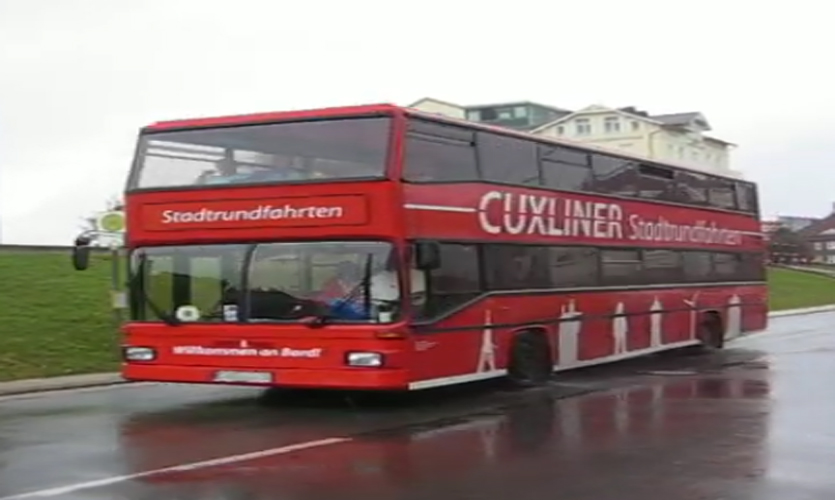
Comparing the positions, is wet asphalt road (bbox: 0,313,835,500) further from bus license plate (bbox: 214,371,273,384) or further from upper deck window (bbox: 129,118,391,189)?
upper deck window (bbox: 129,118,391,189)

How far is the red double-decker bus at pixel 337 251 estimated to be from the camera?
1401 cm

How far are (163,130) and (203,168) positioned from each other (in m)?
0.73

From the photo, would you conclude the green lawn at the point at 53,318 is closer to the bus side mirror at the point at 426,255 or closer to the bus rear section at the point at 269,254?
the bus rear section at the point at 269,254

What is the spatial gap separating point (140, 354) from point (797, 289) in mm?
49252

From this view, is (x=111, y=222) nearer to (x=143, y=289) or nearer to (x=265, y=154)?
(x=143, y=289)

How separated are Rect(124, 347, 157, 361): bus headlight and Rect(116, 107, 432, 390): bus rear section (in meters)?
0.02

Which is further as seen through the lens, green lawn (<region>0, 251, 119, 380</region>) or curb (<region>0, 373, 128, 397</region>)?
green lawn (<region>0, 251, 119, 380</region>)

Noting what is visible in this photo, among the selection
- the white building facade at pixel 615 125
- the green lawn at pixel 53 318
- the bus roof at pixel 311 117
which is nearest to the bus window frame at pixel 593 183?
the bus roof at pixel 311 117

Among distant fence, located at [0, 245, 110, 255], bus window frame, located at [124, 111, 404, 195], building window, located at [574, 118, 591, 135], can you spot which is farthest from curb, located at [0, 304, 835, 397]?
building window, located at [574, 118, 591, 135]

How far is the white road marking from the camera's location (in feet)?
30.3

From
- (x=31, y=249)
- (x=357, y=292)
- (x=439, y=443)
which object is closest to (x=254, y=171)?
(x=357, y=292)

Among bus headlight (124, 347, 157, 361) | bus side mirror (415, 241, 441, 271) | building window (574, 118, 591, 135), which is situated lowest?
bus headlight (124, 347, 157, 361)

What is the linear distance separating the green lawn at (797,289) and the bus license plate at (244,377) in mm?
37254

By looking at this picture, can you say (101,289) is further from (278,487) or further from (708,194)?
(278,487)
